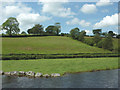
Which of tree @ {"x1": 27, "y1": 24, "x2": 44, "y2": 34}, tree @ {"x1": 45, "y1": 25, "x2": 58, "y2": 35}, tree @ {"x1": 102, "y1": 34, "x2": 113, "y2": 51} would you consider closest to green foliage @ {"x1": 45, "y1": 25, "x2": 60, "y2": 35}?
tree @ {"x1": 45, "y1": 25, "x2": 58, "y2": 35}

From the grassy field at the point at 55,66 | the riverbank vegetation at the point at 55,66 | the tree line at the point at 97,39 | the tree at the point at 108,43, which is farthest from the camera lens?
the tree line at the point at 97,39

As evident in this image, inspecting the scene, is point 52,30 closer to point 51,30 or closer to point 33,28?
point 51,30

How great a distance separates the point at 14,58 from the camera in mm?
36625

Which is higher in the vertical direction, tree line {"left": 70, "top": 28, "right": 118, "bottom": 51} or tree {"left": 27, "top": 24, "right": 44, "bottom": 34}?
tree {"left": 27, "top": 24, "right": 44, "bottom": 34}

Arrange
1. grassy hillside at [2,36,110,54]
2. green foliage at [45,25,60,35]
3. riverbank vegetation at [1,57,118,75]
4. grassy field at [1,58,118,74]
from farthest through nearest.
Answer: green foliage at [45,25,60,35] < grassy hillside at [2,36,110,54] < grassy field at [1,58,118,74] < riverbank vegetation at [1,57,118,75]

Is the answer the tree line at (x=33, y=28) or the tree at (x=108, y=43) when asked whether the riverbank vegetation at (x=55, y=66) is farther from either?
the tree line at (x=33, y=28)

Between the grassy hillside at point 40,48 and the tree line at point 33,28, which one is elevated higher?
the tree line at point 33,28

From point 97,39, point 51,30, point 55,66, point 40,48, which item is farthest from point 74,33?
point 55,66

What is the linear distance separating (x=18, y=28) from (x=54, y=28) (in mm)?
26921

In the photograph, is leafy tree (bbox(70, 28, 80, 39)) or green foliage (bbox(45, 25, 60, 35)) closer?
leafy tree (bbox(70, 28, 80, 39))

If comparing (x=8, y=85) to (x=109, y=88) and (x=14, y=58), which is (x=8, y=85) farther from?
(x=14, y=58)

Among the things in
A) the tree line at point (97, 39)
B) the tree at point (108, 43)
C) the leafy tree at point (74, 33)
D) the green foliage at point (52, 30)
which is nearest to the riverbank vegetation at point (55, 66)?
the tree at point (108, 43)

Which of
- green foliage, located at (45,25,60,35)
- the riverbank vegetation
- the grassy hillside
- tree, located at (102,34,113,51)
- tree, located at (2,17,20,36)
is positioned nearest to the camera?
the riverbank vegetation

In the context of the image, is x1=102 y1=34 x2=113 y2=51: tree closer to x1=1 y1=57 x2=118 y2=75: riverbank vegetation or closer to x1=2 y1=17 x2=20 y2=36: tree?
x1=1 y1=57 x2=118 y2=75: riverbank vegetation
